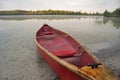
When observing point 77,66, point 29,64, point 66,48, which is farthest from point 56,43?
point 77,66

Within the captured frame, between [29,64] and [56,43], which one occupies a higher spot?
[56,43]

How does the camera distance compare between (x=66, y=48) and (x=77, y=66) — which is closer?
(x=77, y=66)

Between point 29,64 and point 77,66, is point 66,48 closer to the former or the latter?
point 29,64

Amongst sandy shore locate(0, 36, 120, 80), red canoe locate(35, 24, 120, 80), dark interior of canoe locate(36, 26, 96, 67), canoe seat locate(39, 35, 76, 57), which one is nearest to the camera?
red canoe locate(35, 24, 120, 80)

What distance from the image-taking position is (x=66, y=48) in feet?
29.5

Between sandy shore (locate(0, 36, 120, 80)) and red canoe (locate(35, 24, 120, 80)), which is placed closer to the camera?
red canoe (locate(35, 24, 120, 80))

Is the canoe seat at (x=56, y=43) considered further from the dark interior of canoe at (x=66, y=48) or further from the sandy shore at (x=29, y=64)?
the sandy shore at (x=29, y=64)

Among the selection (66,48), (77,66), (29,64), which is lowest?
(29,64)

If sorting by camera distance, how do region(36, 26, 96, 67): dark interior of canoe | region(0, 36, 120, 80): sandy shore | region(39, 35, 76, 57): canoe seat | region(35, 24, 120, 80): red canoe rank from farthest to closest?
region(39, 35, 76, 57): canoe seat
region(0, 36, 120, 80): sandy shore
region(36, 26, 96, 67): dark interior of canoe
region(35, 24, 120, 80): red canoe

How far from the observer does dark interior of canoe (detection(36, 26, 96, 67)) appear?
6.57 m

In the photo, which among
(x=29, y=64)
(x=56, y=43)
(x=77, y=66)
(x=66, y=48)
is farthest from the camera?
(x=56, y=43)

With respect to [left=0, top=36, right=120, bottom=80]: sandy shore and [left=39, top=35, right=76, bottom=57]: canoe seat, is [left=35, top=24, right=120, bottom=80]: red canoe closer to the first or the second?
[left=39, top=35, right=76, bottom=57]: canoe seat

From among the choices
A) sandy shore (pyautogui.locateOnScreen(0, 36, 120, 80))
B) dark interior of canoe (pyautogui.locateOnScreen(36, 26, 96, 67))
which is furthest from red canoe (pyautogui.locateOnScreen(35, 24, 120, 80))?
sandy shore (pyautogui.locateOnScreen(0, 36, 120, 80))

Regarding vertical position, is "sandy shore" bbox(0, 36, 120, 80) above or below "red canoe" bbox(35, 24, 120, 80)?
below
